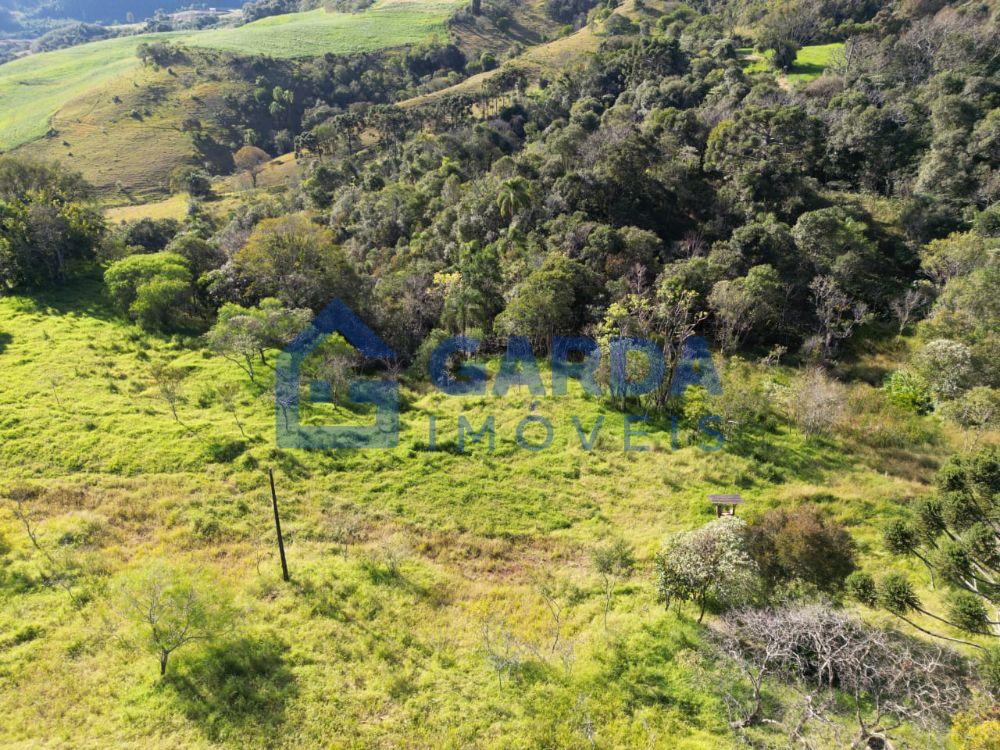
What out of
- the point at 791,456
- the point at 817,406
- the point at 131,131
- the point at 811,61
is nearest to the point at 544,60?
the point at 811,61

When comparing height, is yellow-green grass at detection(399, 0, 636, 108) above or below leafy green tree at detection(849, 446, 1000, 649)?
above

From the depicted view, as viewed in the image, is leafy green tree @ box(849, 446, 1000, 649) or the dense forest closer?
leafy green tree @ box(849, 446, 1000, 649)

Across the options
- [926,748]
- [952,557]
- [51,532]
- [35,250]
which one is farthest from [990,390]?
[35,250]

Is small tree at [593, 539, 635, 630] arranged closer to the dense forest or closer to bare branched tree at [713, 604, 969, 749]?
the dense forest

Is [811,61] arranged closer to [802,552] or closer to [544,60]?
[544,60]

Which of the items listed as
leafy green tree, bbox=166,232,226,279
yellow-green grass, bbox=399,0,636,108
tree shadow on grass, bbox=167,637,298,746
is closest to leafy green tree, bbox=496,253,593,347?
tree shadow on grass, bbox=167,637,298,746

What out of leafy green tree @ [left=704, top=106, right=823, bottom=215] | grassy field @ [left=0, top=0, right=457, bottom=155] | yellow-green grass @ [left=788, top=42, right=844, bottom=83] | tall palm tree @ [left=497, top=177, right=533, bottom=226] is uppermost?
grassy field @ [left=0, top=0, right=457, bottom=155]

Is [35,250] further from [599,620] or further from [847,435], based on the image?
[847,435]
